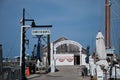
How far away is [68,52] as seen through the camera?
87938 millimetres

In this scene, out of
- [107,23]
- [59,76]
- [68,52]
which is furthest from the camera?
[68,52]

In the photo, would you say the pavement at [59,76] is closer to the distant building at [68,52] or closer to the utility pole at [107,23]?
the utility pole at [107,23]

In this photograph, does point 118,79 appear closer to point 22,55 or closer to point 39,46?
point 22,55

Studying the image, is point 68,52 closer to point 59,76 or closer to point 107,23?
point 107,23

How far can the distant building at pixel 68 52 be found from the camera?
8569cm

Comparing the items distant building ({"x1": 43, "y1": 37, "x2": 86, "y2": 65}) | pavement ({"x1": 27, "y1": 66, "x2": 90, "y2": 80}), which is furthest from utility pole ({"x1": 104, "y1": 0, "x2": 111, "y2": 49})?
distant building ({"x1": 43, "y1": 37, "x2": 86, "y2": 65})

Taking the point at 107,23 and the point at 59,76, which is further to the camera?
the point at 107,23

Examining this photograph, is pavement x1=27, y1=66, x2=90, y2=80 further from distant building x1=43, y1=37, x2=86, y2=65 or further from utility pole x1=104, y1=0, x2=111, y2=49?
distant building x1=43, y1=37, x2=86, y2=65

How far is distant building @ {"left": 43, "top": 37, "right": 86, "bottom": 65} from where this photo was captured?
85688 mm

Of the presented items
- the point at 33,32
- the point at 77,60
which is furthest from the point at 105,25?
the point at 77,60

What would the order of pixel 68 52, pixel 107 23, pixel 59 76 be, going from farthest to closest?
pixel 68 52
pixel 107 23
pixel 59 76

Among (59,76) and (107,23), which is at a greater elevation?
(107,23)

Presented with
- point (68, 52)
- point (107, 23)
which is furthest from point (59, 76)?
point (68, 52)

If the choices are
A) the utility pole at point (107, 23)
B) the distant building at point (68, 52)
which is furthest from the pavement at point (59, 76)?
the distant building at point (68, 52)
